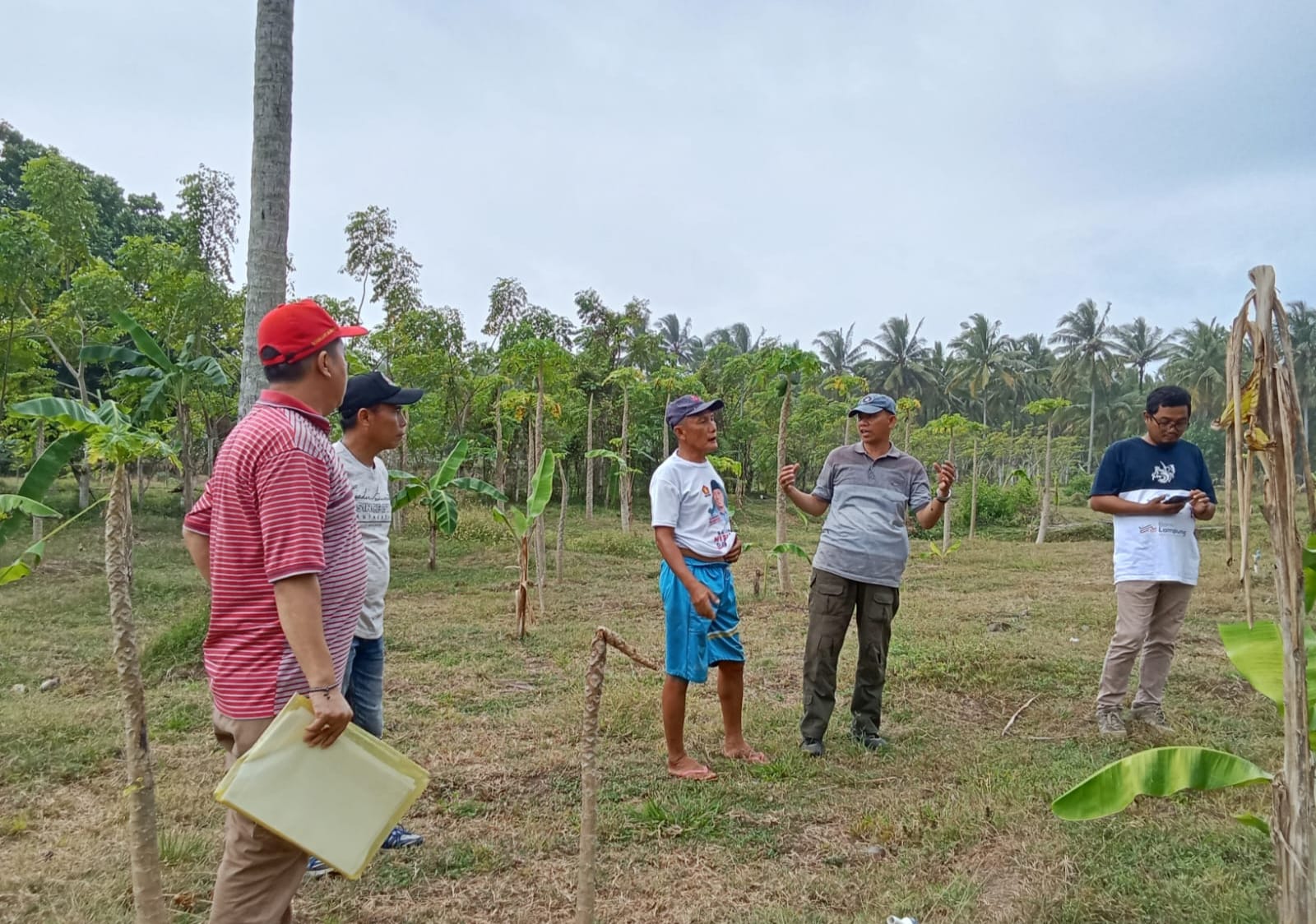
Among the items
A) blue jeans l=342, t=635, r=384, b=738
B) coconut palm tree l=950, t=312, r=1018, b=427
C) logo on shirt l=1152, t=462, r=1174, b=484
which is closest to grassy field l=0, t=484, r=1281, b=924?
blue jeans l=342, t=635, r=384, b=738

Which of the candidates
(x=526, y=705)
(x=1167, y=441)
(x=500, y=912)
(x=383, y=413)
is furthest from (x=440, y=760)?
(x=1167, y=441)

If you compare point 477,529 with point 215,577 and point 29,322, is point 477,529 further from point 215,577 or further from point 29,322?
point 215,577

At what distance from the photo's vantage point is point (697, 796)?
349cm

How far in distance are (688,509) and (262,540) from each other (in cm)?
211

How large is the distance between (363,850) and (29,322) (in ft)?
42.0

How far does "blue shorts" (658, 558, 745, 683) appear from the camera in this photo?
3621 mm

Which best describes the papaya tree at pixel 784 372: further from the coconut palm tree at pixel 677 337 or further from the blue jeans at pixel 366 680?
the coconut palm tree at pixel 677 337

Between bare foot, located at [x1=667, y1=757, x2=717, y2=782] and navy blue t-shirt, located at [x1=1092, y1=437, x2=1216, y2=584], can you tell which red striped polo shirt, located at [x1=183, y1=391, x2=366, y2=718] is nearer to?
bare foot, located at [x1=667, y1=757, x2=717, y2=782]

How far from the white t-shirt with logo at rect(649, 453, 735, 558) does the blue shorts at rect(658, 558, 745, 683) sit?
8 centimetres

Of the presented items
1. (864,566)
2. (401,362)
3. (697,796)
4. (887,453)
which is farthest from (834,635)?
(401,362)

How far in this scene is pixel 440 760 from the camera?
13.1 ft

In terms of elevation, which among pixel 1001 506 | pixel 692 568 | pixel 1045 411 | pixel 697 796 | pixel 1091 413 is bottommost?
pixel 697 796

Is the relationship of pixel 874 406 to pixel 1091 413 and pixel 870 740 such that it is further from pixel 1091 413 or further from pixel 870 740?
pixel 1091 413

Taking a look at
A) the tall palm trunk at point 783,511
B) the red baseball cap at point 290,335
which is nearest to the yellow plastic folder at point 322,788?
the red baseball cap at point 290,335
